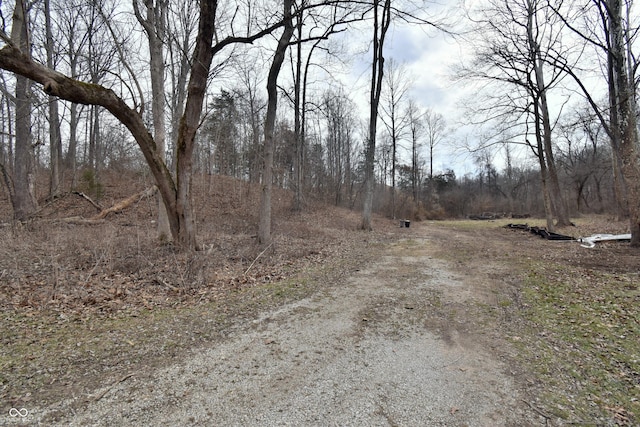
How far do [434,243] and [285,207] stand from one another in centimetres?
1042

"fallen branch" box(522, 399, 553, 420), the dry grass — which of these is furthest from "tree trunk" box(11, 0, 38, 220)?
"fallen branch" box(522, 399, 553, 420)

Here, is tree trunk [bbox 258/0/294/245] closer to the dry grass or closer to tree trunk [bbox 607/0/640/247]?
the dry grass

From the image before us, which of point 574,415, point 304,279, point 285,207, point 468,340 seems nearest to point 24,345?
point 304,279

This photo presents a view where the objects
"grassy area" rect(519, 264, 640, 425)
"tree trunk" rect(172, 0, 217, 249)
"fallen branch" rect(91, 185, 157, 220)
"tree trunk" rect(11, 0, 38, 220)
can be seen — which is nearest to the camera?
"grassy area" rect(519, 264, 640, 425)

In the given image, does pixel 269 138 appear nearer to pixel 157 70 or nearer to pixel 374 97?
pixel 157 70

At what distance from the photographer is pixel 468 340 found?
357 centimetres

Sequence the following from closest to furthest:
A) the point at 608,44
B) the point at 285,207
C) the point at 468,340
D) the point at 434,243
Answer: the point at 468,340 < the point at 608,44 < the point at 434,243 < the point at 285,207

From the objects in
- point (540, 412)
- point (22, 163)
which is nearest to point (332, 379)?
point (540, 412)

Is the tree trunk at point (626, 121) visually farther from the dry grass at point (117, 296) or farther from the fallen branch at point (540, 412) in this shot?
the fallen branch at point (540, 412)

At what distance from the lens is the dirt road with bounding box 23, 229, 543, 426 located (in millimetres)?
2297

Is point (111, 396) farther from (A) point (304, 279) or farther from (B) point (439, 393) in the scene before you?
(A) point (304, 279)

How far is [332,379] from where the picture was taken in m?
2.80

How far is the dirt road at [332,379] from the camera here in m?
2.30

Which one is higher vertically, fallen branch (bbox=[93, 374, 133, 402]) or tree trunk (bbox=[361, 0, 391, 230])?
tree trunk (bbox=[361, 0, 391, 230])
